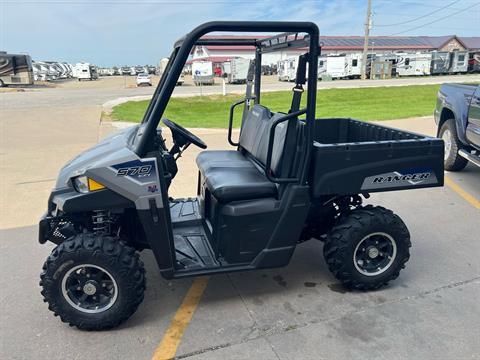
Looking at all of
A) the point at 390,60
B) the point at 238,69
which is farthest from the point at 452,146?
the point at 390,60

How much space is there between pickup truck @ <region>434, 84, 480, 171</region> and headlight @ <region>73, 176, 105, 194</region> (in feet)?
15.6

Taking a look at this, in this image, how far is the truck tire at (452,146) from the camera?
623cm

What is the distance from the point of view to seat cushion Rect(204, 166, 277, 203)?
121 inches

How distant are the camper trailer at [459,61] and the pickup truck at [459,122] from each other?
4113 cm

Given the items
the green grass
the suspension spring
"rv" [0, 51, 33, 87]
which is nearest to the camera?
the suspension spring

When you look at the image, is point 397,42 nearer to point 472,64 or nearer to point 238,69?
point 472,64

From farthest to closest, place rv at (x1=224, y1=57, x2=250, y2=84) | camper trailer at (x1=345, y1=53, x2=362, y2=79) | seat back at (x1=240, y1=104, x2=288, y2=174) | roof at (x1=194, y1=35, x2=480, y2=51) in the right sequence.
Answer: roof at (x1=194, y1=35, x2=480, y2=51) → camper trailer at (x1=345, y1=53, x2=362, y2=79) → rv at (x1=224, y1=57, x2=250, y2=84) → seat back at (x1=240, y1=104, x2=288, y2=174)

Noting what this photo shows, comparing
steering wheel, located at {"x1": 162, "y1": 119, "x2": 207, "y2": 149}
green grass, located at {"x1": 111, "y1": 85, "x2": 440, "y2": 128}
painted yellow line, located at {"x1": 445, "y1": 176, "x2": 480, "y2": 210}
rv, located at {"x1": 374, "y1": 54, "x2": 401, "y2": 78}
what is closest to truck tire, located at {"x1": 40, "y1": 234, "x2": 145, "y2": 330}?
steering wheel, located at {"x1": 162, "y1": 119, "x2": 207, "y2": 149}

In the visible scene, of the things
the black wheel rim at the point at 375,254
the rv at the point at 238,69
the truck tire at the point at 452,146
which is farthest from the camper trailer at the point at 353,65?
the black wheel rim at the point at 375,254

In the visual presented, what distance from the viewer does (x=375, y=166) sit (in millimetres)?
3178

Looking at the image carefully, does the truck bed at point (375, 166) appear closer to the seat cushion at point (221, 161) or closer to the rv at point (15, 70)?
the seat cushion at point (221, 161)

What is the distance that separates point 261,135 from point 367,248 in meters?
1.31

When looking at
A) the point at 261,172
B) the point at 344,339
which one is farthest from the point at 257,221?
the point at 344,339

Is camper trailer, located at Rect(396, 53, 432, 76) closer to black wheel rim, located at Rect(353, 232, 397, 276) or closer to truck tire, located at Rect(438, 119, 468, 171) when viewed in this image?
truck tire, located at Rect(438, 119, 468, 171)
